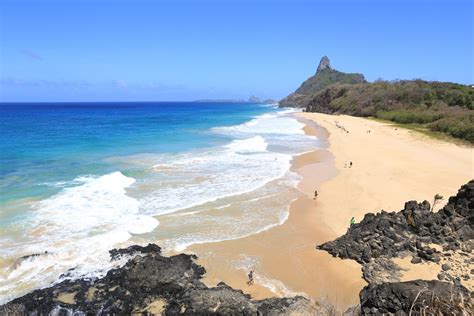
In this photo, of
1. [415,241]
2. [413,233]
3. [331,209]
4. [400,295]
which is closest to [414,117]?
[331,209]

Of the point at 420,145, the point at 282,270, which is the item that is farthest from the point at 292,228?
the point at 420,145

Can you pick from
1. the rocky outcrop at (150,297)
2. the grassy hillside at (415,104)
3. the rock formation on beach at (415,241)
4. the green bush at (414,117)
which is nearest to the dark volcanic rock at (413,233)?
the rock formation on beach at (415,241)

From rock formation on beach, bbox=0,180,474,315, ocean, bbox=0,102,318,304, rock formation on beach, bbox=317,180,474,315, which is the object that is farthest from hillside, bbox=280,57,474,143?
rock formation on beach, bbox=0,180,474,315

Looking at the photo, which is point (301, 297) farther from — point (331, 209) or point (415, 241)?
point (331, 209)

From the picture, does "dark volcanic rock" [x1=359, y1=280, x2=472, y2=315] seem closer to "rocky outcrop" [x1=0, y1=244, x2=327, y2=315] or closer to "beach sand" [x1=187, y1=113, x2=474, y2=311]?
"rocky outcrop" [x1=0, y1=244, x2=327, y2=315]

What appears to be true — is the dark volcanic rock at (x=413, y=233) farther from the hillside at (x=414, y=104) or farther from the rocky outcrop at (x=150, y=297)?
the hillside at (x=414, y=104)

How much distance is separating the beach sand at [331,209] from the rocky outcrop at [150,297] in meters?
0.99

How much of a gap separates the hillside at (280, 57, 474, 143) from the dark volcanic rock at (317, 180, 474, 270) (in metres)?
27.1

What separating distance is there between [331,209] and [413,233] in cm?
515

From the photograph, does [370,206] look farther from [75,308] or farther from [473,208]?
[75,308]

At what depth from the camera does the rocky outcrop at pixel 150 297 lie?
8.45 meters

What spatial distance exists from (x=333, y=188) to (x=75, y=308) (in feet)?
48.3

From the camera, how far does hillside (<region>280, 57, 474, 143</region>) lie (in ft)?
136

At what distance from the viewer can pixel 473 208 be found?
37.2 feet
